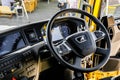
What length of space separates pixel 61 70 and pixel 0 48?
0.66m

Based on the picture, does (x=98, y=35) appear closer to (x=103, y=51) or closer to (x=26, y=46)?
(x=103, y=51)

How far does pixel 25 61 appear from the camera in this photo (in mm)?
1659

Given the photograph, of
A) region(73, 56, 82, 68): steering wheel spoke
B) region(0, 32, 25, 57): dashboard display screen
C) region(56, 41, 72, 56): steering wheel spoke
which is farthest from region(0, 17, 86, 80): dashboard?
region(73, 56, 82, 68): steering wheel spoke

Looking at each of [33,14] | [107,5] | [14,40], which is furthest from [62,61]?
[33,14]

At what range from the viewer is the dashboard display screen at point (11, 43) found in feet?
5.26

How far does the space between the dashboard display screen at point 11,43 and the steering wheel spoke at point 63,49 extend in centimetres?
30

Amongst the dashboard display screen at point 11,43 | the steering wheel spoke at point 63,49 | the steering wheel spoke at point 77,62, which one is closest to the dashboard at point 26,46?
the dashboard display screen at point 11,43

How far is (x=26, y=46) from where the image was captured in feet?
5.65

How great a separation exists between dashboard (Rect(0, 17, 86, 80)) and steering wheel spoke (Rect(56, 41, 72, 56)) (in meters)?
0.14

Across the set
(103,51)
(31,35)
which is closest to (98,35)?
(103,51)

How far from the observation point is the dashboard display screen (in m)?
1.60

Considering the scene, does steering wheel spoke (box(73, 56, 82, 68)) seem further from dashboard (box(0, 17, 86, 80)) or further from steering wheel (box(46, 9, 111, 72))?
dashboard (box(0, 17, 86, 80))

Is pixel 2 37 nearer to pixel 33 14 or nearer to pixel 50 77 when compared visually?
pixel 50 77

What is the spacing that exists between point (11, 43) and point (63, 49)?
1.22ft
